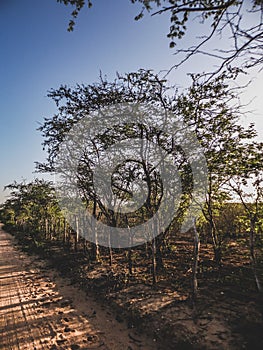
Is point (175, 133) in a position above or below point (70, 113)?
below

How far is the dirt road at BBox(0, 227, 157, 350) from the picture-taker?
4.60 metres

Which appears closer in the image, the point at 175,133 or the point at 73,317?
the point at 73,317

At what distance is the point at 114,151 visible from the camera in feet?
30.6

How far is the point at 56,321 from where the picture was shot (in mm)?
5504

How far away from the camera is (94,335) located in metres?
4.88

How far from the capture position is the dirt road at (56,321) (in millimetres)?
4602

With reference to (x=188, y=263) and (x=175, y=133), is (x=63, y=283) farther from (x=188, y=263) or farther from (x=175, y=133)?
(x=175, y=133)

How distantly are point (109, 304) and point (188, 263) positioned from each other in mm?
4002

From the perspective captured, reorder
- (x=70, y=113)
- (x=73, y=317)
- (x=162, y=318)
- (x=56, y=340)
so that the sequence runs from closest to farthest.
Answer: (x=56, y=340), (x=162, y=318), (x=73, y=317), (x=70, y=113)

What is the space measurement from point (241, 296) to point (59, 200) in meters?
12.1

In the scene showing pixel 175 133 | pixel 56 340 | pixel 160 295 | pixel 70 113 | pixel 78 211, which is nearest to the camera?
pixel 56 340

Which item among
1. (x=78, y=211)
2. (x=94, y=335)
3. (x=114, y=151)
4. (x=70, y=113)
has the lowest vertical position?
(x=94, y=335)

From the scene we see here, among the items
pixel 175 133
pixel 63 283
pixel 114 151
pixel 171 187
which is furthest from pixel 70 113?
pixel 63 283

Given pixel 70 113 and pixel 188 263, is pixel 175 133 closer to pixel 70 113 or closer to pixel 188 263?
pixel 70 113
